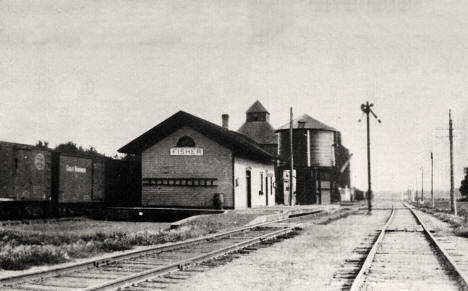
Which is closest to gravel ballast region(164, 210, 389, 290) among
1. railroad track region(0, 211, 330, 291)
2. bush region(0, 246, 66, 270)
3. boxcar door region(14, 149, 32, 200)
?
railroad track region(0, 211, 330, 291)

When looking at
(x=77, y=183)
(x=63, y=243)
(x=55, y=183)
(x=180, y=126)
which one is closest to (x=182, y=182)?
(x=180, y=126)

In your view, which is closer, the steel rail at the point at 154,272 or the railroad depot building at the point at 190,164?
the steel rail at the point at 154,272

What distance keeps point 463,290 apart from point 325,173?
150 feet

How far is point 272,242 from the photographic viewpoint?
1296 cm

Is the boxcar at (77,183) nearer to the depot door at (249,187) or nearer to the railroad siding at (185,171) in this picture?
the railroad siding at (185,171)

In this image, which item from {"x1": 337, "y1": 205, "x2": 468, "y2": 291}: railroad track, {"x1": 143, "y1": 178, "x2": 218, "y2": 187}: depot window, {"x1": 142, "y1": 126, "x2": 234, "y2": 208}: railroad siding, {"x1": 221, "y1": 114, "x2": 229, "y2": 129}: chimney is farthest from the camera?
{"x1": 221, "y1": 114, "x2": 229, "y2": 129}: chimney

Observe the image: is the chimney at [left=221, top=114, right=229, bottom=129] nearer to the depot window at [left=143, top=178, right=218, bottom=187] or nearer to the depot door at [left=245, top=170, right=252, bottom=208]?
the depot door at [left=245, top=170, right=252, bottom=208]

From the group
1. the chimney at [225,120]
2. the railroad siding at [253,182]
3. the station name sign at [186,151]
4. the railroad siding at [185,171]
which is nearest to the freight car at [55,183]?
the railroad siding at [185,171]

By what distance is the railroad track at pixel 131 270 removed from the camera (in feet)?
22.3

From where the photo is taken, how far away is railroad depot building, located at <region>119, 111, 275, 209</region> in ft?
82.7

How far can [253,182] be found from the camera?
96.2 ft

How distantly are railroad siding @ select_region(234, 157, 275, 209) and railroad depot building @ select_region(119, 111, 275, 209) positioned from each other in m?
0.05

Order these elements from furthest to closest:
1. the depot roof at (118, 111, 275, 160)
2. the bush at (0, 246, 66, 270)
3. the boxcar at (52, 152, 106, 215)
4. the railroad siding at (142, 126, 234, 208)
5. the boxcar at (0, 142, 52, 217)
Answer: the railroad siding at (142, 126, 234, 208) < the depot roof at (118, 111, 275, 160) < the boxcar at (52, 152, 106, 215) < the boxcar at (0, 142, 52, 217) < the bush at (0, 246, 66, 270)

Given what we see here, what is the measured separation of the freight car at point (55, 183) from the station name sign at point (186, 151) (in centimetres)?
350
